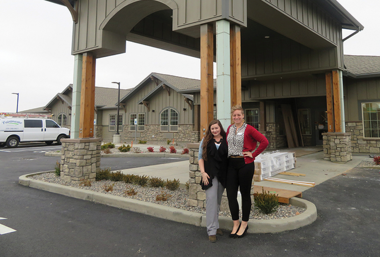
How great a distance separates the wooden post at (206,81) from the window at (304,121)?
13.6m

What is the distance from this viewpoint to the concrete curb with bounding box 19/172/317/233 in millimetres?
3590

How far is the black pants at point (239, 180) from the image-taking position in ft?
11.0

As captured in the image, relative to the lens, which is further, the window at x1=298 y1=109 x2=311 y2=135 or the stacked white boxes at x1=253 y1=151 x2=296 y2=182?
the window at x1=298 y1=109 x2=311 y2=135

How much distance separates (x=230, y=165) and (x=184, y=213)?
1.30m

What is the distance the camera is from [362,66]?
13211 millimetres

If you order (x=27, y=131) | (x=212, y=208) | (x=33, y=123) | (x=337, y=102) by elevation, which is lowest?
(x=212, y=208)

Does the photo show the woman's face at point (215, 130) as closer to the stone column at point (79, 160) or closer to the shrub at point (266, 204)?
the shrub at point (266, 204)

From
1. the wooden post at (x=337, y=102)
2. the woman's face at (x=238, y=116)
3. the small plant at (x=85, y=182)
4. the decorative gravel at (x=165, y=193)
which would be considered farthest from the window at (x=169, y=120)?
the woman's face at (x=238, y=116)

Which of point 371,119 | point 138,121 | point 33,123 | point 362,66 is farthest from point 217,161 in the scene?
point 138,121

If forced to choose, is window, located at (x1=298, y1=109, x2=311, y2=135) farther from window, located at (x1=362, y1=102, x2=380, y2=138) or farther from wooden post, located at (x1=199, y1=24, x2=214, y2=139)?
wooden post, located at (x1=199, y1=24, x2=214, y2=139)

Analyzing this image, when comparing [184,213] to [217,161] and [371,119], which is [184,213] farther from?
[371,119]

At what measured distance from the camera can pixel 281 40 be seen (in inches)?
434

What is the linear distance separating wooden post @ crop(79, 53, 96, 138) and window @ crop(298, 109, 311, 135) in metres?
13.9

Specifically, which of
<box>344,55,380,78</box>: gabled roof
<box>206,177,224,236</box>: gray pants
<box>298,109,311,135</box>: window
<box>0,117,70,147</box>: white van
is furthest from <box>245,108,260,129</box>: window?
<box>0,117,70,147</box>: white van
